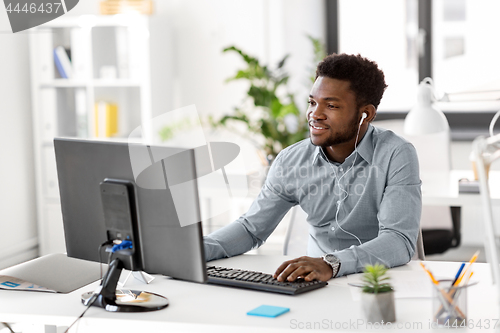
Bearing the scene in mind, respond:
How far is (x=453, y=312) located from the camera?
1197 mm

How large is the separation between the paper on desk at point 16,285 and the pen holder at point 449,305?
0.89m

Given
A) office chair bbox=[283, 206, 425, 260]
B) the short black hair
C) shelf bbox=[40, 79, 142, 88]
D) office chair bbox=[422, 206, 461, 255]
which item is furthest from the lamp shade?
shelf bbox=[40, 79, 142, 88]

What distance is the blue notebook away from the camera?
1275mm

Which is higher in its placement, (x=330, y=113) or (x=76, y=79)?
(x=76, y=79)

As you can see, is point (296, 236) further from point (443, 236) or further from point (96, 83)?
point (96, 83)

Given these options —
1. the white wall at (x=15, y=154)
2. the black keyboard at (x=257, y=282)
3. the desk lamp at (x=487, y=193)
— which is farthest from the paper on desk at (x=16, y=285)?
the white wall at (x=15, y=154)

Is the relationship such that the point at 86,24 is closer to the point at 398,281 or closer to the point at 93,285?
the point at 93,285

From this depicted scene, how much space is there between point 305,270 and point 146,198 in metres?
0.43

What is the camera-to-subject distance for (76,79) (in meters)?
4.13

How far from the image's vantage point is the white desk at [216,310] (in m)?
1.25

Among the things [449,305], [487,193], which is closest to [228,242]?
[449,305]

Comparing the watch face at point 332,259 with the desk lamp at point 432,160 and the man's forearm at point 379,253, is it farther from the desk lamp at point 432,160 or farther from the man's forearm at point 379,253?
the desk lamp at point 432,160

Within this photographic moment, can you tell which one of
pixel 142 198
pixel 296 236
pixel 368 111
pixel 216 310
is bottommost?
pixel 296 236

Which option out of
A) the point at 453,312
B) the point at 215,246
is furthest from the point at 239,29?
the point at 453,312
